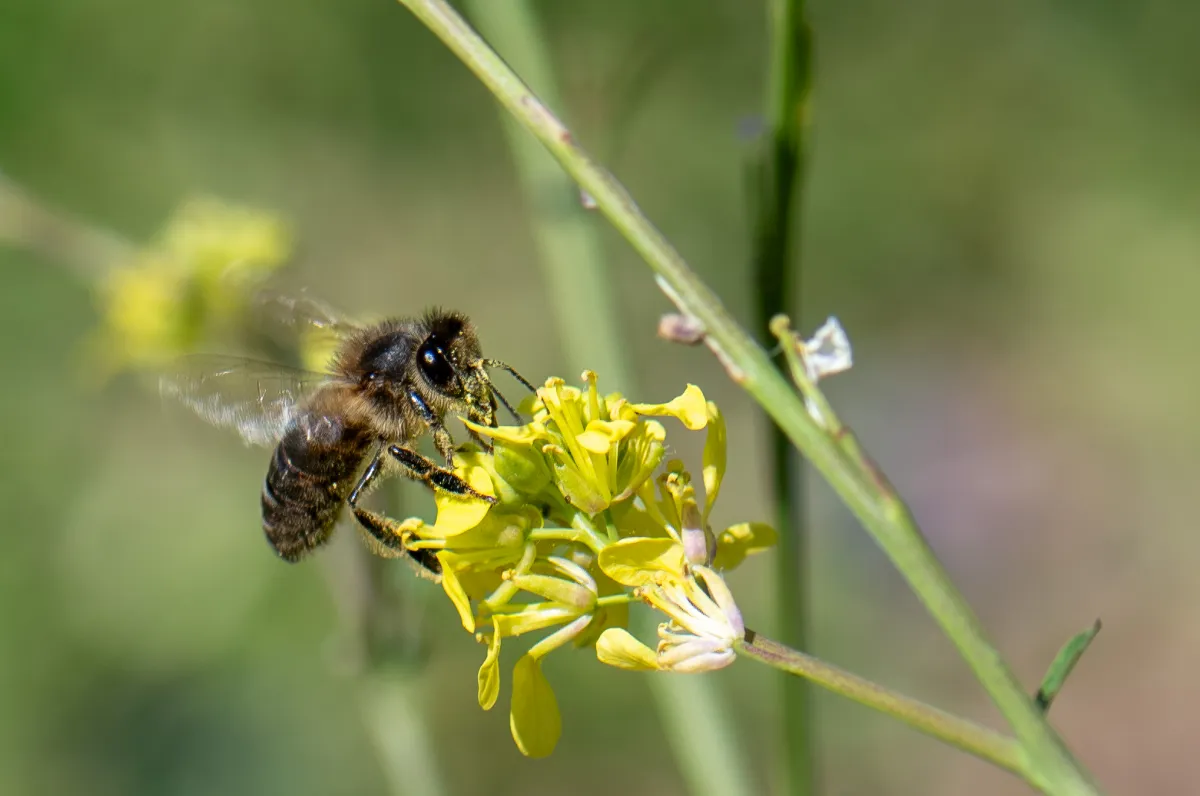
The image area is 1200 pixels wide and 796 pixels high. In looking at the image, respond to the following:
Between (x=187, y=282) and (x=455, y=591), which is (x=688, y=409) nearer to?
(x=455, y=591)

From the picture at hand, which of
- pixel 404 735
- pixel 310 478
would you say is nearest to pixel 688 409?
pixel 310 478

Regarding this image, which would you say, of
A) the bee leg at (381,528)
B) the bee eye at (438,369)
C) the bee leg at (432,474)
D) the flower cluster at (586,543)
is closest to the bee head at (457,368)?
the bee eye at (438,369)

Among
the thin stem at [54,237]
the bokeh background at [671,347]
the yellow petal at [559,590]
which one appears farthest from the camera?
the bokeh background at [671,347]

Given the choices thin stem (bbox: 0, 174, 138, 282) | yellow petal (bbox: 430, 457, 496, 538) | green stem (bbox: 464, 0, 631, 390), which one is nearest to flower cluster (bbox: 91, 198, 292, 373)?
thin stem (bbox: 0, 174, 138, 282)

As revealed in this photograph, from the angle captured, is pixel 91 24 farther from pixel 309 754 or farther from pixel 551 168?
pixel 551 168

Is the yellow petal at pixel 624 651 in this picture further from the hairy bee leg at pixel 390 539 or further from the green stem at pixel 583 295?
the green stem at pixel 583 295

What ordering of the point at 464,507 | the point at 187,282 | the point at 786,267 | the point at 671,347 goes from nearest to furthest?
A: the point at 464,507
the point at 786,267
the point at 187,282
the point at 671,347

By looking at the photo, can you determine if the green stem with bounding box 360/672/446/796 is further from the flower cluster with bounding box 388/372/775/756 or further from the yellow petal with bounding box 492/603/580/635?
the yellow petal with bounding box 492/603/580/635
